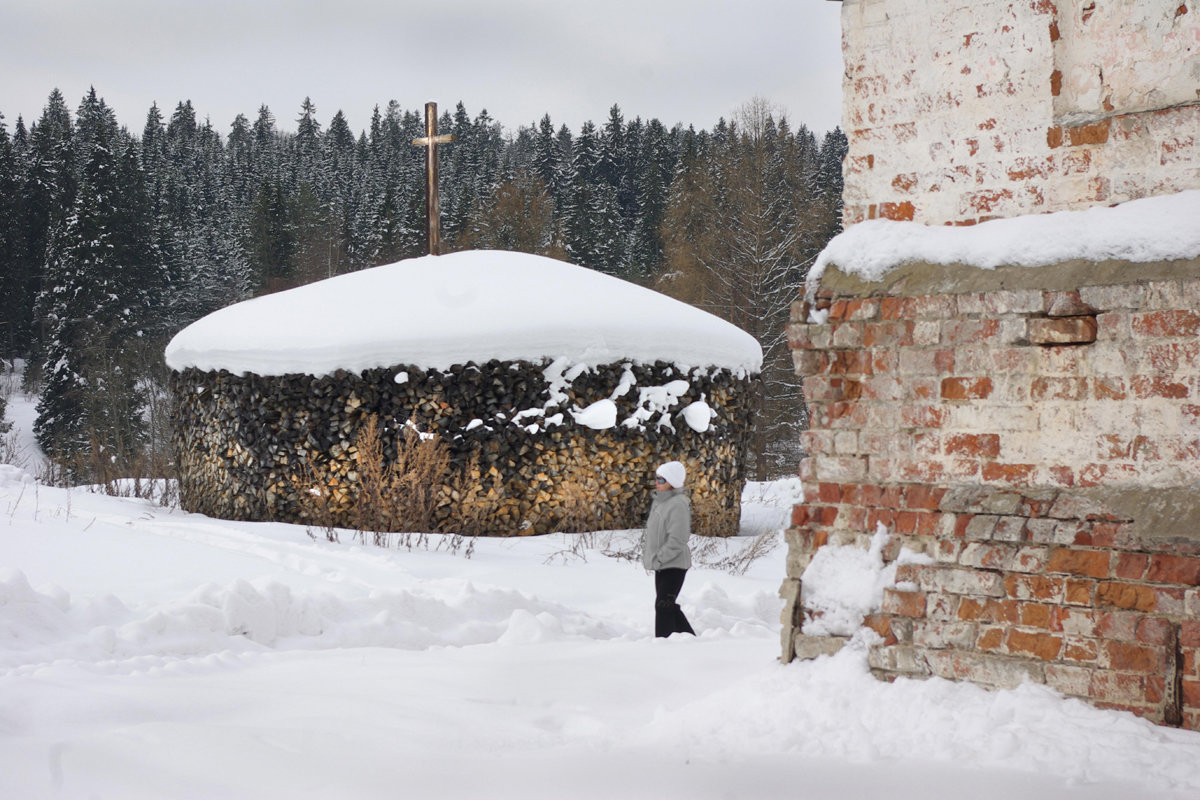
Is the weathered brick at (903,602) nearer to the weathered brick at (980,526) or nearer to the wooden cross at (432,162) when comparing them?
the weathered brick at (980,526)

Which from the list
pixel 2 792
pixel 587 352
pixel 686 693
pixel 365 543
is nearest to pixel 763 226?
pixel 587 352

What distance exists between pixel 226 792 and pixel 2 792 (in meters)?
0.59

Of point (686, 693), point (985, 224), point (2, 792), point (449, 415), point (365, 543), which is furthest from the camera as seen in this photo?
point (449, 415)

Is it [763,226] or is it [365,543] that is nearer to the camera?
[365,543]

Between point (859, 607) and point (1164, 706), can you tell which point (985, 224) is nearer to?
point (859, 607)

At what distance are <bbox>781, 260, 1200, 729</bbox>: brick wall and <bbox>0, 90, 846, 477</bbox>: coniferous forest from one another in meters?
13.7

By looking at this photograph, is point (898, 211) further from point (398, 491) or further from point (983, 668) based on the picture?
point (398, 491)

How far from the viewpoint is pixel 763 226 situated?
24.8 meters

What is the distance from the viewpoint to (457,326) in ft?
33.2

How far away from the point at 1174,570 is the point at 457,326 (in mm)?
7920

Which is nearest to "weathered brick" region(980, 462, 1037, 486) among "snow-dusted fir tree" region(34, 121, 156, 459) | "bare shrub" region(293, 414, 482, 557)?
"bare shrub" region(293, 414, 482, 557)

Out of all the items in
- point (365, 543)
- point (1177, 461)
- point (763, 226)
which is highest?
point (763, 226)

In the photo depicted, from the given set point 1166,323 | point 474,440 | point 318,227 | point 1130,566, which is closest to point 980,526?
point 1130,566

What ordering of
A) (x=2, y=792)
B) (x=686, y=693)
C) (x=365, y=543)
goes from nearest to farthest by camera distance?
1. (x=2, y=792)
2. (x=686, y=693)
3. (x=365, y=543)
